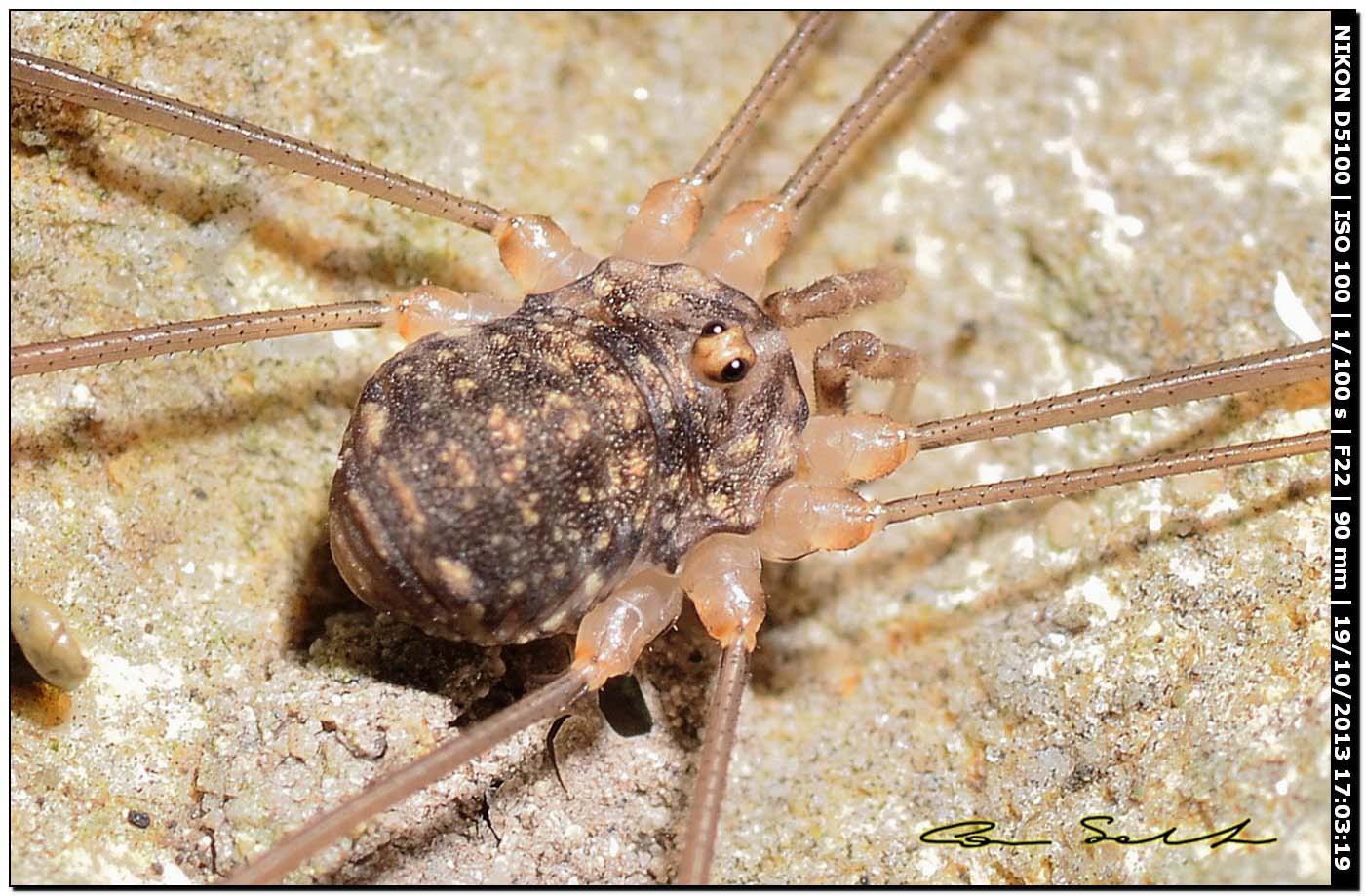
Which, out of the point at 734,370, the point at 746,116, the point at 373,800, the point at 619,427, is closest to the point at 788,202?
the point at 746,116

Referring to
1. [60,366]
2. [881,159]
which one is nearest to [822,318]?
[881,159]

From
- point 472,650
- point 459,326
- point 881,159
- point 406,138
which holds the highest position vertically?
point 881,159

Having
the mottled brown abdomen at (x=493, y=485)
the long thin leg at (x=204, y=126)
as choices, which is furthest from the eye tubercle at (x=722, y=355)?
the long thin leg at (x=204, y=126)

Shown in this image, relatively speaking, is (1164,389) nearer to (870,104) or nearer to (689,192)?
(870,104)

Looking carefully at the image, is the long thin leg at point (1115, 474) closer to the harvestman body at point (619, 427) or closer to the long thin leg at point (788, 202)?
the harvestman body at point (619, 427)

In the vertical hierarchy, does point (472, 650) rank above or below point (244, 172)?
below

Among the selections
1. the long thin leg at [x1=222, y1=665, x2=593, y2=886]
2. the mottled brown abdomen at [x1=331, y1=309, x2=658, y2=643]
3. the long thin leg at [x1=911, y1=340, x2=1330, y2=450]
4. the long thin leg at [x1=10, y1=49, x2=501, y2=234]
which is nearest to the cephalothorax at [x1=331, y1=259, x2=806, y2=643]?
the mottled brown abdomen at [x1=331, y1=309, x2=658, y2=643]

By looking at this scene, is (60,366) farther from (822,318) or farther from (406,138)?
(822,318)
